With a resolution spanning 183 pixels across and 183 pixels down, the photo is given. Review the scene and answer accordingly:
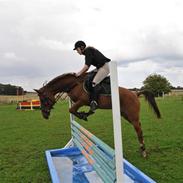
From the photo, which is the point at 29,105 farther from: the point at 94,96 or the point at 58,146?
the point at 94,96

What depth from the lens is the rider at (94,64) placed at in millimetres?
3793

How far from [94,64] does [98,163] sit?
1444mm

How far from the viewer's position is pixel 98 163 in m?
3.26

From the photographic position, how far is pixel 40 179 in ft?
13.9

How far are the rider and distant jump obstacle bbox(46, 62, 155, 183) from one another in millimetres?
584

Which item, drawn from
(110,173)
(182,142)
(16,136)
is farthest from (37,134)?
(110,173)

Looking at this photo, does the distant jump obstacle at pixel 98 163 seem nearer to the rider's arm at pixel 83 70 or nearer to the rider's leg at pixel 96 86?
the rider's leg at pixel 96 86

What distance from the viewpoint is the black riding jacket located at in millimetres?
3779

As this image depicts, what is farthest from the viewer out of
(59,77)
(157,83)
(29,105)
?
(157,83)

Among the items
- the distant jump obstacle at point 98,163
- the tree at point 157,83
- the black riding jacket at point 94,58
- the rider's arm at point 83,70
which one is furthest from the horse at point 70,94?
the tree at point 157,83

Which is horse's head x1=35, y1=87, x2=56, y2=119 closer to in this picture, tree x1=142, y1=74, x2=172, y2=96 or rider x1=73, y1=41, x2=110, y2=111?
rider x1=73, y1=41, x2=110, y2=111

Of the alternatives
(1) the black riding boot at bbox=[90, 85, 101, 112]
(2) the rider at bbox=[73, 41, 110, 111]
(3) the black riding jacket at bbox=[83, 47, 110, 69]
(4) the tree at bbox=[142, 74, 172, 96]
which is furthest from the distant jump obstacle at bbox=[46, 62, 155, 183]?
(4) the tree at bbox=[142, 74, 172, 96]

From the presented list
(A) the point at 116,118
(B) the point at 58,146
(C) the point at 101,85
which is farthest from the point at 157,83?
(A) the point at 116,118

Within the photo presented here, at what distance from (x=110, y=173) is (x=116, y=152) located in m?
0.35
